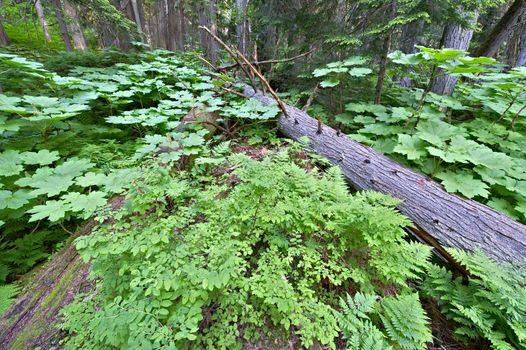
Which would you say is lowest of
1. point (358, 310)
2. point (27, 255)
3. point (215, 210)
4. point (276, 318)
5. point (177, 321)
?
point (27, 255)

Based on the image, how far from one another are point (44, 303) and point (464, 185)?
12.4 ft

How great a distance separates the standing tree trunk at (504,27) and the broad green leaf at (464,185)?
329 cm

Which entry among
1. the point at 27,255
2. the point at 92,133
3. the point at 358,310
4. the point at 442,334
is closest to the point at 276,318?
the point at 358,310

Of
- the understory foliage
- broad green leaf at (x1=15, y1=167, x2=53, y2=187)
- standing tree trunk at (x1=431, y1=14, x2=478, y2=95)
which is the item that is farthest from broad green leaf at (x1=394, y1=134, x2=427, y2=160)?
broad green leaf at (x1=15, y1=167, x2=53, y2=187)

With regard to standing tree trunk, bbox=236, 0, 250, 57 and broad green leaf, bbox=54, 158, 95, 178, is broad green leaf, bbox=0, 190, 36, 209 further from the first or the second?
standing tree trunk, bbox=236, 0, 250, 57

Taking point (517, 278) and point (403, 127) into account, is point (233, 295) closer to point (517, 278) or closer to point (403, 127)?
point (517, 278)

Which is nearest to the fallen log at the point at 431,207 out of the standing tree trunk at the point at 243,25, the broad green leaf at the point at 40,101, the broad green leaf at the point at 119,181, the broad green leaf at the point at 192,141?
the broad green leaf at the point at 192,141

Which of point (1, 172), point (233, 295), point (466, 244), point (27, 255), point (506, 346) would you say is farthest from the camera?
point (27, 255)

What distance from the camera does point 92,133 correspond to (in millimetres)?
3432

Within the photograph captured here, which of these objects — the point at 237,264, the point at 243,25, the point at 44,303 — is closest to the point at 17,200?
the point at 44,303

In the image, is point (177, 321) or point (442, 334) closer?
point (177, 321)

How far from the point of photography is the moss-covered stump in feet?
5.02

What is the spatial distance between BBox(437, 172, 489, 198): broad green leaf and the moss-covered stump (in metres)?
3.27

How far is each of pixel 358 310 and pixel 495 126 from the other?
3.40m
